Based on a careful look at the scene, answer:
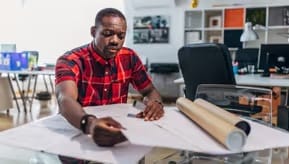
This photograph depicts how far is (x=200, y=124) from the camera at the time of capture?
0.94 metres

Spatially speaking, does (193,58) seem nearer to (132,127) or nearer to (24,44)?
(132,127)

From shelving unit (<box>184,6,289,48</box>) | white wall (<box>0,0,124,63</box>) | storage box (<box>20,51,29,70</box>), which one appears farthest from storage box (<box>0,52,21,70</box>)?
shelving unit (<box>184,6,289,48</box>)

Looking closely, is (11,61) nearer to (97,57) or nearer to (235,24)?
(235,24)

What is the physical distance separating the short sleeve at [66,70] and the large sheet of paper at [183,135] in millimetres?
272

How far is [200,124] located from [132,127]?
193mm

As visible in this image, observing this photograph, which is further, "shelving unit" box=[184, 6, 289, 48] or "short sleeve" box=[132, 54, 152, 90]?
"shelving unit" box=[184, 6, 289, 48]

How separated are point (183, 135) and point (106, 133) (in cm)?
20

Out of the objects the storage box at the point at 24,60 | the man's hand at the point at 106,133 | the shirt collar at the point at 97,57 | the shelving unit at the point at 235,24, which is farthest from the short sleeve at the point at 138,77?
the shelving unit at the point at 235,24

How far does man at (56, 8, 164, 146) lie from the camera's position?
3.65 feet

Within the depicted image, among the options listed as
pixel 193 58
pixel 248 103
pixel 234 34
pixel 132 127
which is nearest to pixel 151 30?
pixel 234 34

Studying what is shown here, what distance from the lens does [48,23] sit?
300 inches

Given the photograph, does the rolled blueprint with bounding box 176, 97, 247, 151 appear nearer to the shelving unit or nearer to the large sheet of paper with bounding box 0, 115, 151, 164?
the large sheet of paper with bounding box 0, 115, 151, 164

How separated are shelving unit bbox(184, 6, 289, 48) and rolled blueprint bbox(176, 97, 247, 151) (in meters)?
5.44

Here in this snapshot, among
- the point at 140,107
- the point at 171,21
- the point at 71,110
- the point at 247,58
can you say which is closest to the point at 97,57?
the point at 140,107
